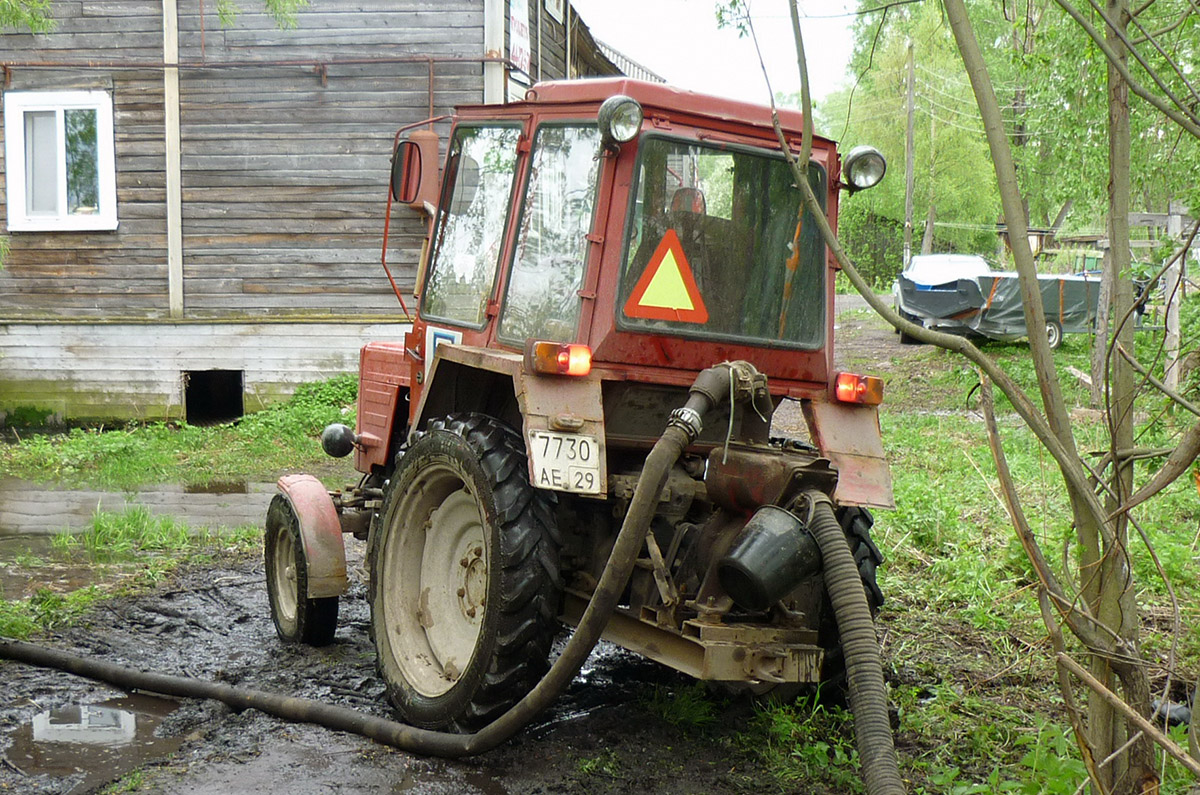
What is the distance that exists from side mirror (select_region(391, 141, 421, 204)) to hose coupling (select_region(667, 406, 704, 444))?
79.9 inches

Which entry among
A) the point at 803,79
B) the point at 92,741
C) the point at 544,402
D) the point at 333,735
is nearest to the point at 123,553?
the point at 92,741

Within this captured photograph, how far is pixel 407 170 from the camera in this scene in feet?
16.6

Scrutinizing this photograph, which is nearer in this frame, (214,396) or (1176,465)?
(1176,465)

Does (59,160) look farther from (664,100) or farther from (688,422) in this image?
(688,422)

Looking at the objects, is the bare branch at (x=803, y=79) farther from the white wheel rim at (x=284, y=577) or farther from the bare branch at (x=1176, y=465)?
the white wheel rim at (x=284, y=577)

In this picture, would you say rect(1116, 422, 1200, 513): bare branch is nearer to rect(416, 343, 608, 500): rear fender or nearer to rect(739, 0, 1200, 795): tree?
rect(739, 0, 1200, 795): tree

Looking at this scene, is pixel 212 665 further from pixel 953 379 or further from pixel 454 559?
pixel 953 379

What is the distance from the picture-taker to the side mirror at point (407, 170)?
198 inches

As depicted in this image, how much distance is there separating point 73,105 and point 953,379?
12.8m

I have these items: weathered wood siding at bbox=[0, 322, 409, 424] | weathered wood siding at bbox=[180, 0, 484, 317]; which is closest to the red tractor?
weathered wood siding at bbox=[180, 0, 484, 317]

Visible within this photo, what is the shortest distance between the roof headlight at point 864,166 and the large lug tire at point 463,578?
1.72m

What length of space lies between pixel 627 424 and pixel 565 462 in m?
0.59

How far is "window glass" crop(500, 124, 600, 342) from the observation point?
431 cm

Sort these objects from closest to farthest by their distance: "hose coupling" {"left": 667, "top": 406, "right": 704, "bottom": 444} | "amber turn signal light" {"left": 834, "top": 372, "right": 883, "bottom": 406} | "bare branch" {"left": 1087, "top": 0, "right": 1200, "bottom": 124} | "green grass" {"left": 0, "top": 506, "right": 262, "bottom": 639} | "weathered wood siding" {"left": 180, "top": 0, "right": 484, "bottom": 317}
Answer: "bare branch" {"left": 1087, "top": 0, "right": 1200, "bottom": 124} → "hose coupling" {"left": 667, "top": 406, "right": 704, "bottom": 444} → "amber turn signal light" {"left": 834, "top": 372, "right": 883, "bottom": 406} → "green grass" {"left": 0, "top": 506, "right": 262, "bottom": 639} → "weathered wood siding" {"left": 180, "top": 0, "right": 484, "bottom": 317}
